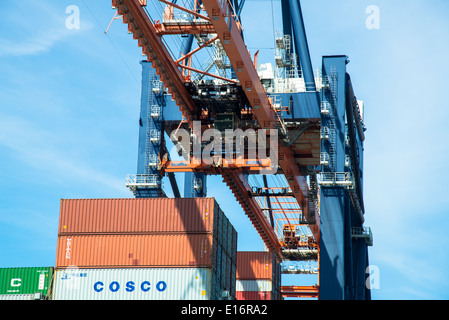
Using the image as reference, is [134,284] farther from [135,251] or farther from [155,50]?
[155,50]

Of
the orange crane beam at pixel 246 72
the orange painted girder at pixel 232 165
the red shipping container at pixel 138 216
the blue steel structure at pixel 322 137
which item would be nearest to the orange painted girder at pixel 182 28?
the orange crane beam at pixel 246 72

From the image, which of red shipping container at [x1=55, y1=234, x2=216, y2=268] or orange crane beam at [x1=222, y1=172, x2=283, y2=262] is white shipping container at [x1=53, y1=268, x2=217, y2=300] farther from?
orange crane beam at [x1=222, y1=172, x2=283, y2=262]

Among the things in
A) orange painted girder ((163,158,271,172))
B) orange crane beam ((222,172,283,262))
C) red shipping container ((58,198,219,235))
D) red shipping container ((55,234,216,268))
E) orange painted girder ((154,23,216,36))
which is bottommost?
red shipping container ((55,234,216,268))

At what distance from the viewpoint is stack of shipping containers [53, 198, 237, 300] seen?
1430 inches

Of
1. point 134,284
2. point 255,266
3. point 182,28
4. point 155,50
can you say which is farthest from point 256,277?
point 182,28

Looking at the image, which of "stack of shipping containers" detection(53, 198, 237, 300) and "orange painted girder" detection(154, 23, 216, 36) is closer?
"stack of shipping containers" detection(53, 198, 237, 300)

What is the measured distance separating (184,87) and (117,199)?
823 centimetres

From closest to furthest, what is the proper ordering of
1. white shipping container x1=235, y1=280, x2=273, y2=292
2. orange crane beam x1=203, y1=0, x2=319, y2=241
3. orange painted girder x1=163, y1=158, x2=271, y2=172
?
orange crane beam x1=203, y1=0, x2=319, y2=241 → orange painted girder x1=163, y1=158, x2=271, y2=172 → white shipping container x1=235, y1=280, x2=273, y2=292

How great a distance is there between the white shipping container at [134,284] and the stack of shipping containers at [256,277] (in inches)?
708

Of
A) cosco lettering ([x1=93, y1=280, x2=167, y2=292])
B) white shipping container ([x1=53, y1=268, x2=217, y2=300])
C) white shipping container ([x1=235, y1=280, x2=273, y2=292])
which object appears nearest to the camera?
white shipping container ([x1=53, y1=268, x2=217, y2=300])

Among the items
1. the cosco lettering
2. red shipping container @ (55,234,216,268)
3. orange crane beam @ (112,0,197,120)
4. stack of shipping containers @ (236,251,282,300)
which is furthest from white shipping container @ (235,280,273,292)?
the cosco lettering

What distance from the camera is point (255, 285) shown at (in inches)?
2131

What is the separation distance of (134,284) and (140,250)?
5.52 ft

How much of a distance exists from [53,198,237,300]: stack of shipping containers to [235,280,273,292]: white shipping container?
15.0 metres
